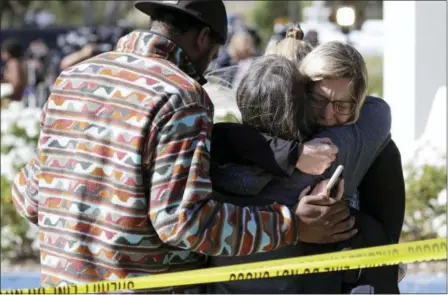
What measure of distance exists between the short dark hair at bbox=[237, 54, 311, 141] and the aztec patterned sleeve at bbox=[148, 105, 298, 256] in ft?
0.67

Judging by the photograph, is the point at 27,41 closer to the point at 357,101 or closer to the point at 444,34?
the point at 444,34

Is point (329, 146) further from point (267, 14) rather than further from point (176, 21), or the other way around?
point (267, 14)

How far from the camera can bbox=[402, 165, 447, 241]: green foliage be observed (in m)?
7.62

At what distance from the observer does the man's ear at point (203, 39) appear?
306 cm

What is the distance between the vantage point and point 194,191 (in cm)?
282

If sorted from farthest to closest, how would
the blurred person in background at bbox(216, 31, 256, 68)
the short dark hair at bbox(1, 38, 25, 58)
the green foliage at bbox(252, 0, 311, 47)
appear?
the green foliage at bbox(252, 0, 311, 47) → the short dark hair at bbox(1, 38, 25, 58) → the blurred person in background at bbox(216, 31, 256, 68)

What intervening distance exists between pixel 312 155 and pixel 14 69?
14936 mm

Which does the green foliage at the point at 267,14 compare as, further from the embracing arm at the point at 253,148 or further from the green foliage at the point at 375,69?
the embracing arm at the point at 253,148

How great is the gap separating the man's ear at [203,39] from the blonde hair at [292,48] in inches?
10.2

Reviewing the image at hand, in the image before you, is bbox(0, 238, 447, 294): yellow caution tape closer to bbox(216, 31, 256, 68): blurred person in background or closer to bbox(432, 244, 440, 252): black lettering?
bbox(432, 244, 440, 252): black lettering

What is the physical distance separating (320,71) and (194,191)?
0.56 meters

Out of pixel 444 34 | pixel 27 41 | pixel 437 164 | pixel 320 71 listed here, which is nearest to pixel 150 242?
pixel 320 71

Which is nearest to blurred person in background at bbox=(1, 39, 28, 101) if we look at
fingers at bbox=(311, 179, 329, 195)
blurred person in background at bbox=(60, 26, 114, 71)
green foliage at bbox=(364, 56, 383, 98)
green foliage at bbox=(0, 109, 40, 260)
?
blurred person in background at bbox=(60, 26, 114, 71)

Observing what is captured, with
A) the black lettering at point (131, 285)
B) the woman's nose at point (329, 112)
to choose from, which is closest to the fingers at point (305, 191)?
the woman's nose at point (329, 112)
